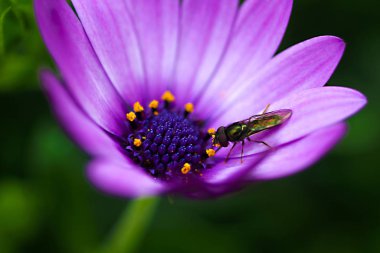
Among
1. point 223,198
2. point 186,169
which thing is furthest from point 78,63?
point 223,198

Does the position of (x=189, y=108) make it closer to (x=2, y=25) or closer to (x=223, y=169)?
(x=223, y=169)

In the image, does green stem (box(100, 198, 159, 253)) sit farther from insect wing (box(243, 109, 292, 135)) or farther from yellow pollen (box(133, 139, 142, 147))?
insect wing (box(243, 109, 292, 135))

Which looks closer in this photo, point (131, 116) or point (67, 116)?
point (67, 116)

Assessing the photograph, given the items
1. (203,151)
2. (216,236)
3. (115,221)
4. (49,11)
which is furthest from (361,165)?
(49,11)

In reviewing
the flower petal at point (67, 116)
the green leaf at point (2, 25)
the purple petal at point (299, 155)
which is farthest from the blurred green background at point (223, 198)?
the flower petal at point (67, 116)

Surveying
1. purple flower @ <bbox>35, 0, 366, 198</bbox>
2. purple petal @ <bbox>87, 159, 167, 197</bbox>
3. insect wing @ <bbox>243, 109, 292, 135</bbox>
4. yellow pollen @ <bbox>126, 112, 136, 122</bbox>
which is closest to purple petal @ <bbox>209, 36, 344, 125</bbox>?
purple flower @ <bbox>35, 0, 366, 198</bbox>

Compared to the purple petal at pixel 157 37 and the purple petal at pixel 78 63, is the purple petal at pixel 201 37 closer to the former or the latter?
the purple petal at pixel 157 37
